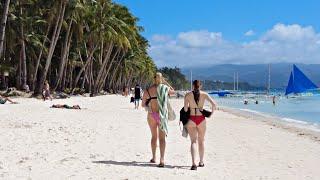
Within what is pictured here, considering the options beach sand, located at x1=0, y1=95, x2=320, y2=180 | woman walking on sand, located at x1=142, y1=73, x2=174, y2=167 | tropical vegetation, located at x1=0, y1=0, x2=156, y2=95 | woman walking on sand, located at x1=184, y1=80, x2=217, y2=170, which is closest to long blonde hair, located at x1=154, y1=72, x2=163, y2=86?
woman walking on sand, located at x1=142, y1=73, x2=174, y2=167

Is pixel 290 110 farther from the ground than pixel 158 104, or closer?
closer

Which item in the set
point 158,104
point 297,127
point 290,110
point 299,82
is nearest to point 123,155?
point 158,104

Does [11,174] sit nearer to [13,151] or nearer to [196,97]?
[13,151]

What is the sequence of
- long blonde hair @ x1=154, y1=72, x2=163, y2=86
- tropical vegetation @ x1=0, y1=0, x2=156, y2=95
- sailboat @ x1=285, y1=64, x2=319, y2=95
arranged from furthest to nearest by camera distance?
tropical vegetation @ x1=0, y1=0, x2=156, y2=95
sailboat @ x1=285, y1=64, x2=319, y2=95
long blonde hair @ x1=154, y1=72, x2=163, y2=86

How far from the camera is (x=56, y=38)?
1567 inches

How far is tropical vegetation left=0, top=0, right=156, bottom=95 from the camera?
125 ft

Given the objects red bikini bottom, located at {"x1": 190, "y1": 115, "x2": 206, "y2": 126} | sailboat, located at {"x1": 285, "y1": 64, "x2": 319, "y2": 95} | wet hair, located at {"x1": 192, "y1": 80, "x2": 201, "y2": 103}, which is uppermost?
sailboat, located at {"x1": 285, "y1": 64, "x2": 319, "y2": 95}

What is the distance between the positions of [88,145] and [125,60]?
2557 inches

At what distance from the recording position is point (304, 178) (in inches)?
360

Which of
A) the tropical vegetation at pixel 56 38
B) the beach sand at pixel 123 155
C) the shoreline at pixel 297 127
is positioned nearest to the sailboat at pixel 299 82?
the shoreline at pixel 297 127

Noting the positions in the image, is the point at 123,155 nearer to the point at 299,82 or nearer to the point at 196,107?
the point at 196,107

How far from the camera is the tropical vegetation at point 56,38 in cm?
3822

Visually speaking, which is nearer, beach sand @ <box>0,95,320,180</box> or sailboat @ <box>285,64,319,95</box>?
beach sand @ <box>0,95,320,180</box>

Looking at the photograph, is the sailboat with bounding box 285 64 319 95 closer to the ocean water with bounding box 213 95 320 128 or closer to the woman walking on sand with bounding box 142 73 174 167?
the ocean water with bounding box 213 95 320 128
